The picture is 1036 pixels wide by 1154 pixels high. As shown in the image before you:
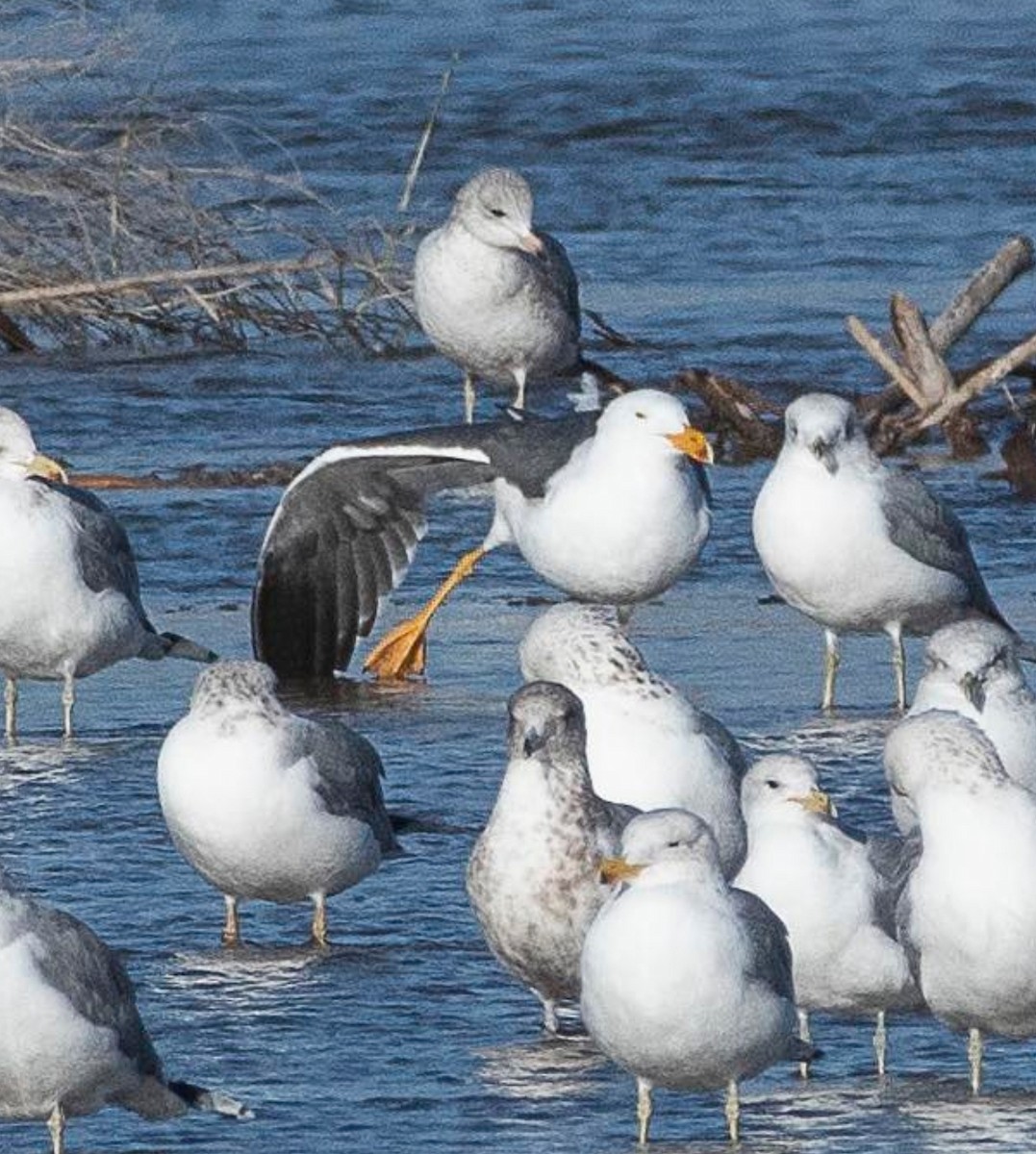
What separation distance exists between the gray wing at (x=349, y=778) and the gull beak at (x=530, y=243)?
7055 mm

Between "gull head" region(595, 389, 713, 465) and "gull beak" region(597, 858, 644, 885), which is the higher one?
"gull head" region(595, 389, 713, 465)

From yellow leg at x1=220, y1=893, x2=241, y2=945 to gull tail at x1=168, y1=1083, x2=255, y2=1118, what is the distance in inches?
54.3

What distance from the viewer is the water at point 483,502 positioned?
21.2ft

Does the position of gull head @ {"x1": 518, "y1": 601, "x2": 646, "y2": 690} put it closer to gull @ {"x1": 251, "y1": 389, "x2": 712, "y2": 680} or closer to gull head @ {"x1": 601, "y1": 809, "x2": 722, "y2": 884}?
gull head @ {"x1": 601, "y1": 809, "x2": 722, "y2": 884}

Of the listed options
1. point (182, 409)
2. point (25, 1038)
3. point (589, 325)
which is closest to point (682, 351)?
point (589, 325)

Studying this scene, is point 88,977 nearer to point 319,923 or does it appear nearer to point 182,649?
point 319,923

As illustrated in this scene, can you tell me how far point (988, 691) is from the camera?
791 cm

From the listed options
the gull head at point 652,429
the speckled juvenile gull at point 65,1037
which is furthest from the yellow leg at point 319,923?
the gull head at point 652,429

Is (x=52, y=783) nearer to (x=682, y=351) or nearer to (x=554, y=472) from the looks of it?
(x=554, y=472)

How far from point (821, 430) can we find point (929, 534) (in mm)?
430

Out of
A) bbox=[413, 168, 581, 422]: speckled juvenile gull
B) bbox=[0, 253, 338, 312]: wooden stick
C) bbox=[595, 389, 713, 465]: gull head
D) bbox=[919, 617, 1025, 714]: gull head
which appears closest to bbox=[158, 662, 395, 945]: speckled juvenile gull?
bbox=[919, 617, 1025, 714]: gull head

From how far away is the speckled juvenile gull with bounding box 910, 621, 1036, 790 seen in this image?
7852 mm

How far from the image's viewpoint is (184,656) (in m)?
10.0

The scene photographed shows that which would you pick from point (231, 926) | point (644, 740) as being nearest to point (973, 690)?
point (644, 740)
